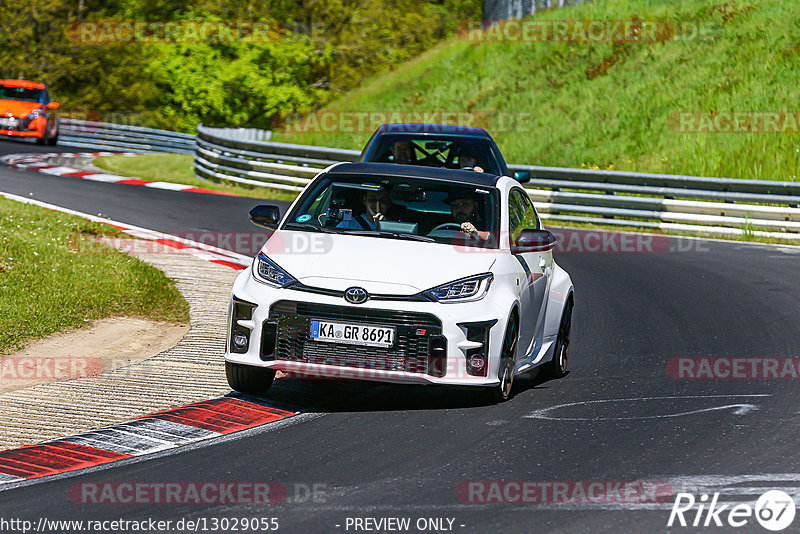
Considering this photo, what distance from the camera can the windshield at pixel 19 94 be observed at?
36.1m

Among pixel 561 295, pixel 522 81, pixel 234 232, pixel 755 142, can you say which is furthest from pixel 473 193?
pixel 522 81

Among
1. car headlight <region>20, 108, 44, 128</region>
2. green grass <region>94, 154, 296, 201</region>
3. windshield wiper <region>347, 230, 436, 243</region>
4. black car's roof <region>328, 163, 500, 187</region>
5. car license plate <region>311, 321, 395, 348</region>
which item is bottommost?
green grass <region>94, 154, 296, 201</region>

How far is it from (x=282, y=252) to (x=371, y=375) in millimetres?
1112

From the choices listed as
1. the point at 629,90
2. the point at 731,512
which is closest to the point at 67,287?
the point at 731,512

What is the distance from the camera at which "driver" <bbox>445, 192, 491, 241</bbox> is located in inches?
340

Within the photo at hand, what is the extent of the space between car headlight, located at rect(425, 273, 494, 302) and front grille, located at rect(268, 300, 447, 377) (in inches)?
6.8

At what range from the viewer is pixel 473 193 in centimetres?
895

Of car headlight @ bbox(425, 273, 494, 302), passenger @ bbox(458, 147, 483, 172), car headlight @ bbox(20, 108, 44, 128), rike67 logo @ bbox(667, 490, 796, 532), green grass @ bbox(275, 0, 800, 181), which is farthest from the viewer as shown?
car headlight @ bbox(20, 108, 44, 128)

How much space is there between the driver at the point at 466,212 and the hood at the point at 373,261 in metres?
0.36

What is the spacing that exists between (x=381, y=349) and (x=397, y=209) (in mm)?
1704

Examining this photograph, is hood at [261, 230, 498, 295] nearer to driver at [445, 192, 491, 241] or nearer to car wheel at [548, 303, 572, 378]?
driver at [445, 192, 491, 241]

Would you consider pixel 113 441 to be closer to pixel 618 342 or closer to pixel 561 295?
pixel 561 295

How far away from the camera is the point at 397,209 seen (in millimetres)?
9016

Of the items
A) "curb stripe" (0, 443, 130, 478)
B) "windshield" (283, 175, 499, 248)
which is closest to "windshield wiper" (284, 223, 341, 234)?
"windshield" (283, 175, 499, 248)
